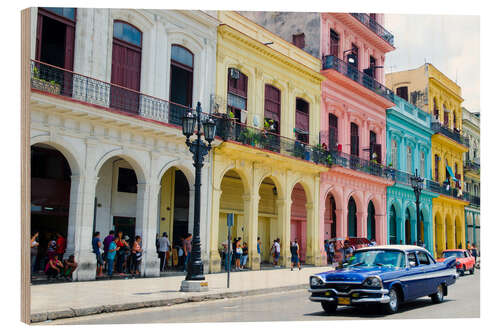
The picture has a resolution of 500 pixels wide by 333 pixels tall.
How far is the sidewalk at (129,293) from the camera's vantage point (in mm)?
9354

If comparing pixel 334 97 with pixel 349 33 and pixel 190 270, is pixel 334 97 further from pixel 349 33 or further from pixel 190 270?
pixel 190 270

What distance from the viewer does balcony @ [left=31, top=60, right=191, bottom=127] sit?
40.9 feet

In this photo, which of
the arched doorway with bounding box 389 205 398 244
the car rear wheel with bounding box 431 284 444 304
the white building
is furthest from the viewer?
the arched doorway with bounding box 389 205 398 244

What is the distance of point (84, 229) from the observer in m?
13.5

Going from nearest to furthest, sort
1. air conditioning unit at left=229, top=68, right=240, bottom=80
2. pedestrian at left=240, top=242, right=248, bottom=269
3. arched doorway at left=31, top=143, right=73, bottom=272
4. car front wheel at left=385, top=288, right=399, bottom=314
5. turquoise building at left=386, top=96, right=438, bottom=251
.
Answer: car front wheel at left=385, top=288, right=399, bottom=314 → arched doorway at left=31, top=143, right=73, bottom=272 → pedestrian at left=240, top=242, right=248, bottom=269 → air conditioning unit at left=229, top=68, right=240, bottom=80 → turquoise building at left=386, top=96, right=438, bottom=251

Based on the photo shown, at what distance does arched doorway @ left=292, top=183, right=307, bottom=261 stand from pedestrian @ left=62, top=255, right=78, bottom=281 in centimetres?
1202

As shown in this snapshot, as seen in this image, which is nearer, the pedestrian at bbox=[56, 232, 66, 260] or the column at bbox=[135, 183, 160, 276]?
the pedestrian at bbox=[56, 232, 66, 260]

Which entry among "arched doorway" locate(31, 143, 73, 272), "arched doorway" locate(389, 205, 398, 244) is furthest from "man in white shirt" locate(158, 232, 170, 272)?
"arched doorway" locate(389, 205, 398, 244)

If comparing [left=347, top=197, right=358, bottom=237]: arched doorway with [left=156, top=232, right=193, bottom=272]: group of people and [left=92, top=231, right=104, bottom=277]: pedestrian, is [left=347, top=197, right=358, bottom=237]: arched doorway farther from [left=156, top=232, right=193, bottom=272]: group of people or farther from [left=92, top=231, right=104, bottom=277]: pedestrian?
[left=92, top=231, right=104, bottom=277]: pedestrian

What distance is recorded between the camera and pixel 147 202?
51.3ft

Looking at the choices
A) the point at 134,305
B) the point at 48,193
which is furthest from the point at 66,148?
the point at 134,305

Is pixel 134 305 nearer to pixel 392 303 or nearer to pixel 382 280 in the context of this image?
pixel 382 280

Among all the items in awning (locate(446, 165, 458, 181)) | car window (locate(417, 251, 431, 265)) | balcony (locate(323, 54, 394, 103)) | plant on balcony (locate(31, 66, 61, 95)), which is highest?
balcony (locate(323, 54, 394, 103))

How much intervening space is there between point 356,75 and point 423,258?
15.5m
